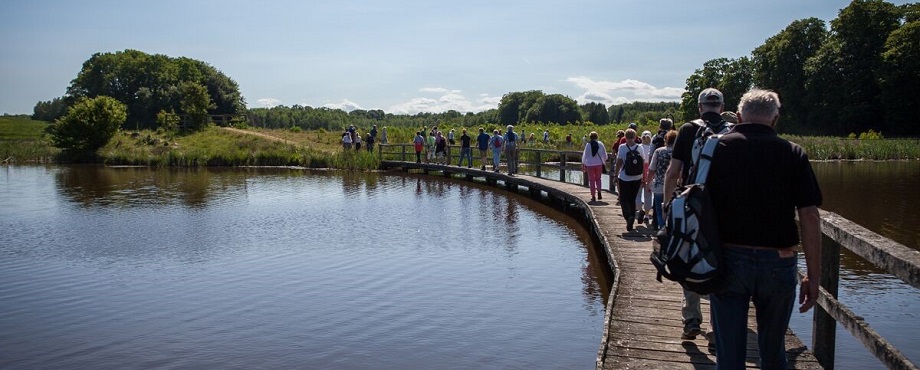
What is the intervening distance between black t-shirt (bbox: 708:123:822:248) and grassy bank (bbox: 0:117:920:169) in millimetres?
31044

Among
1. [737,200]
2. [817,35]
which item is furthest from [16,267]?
[817,35]

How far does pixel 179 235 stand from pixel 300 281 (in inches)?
223

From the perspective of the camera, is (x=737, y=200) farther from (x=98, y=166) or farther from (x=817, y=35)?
(x=817, y=35)

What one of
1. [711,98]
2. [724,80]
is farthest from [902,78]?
[711,98]

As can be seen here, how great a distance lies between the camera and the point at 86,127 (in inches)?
1686

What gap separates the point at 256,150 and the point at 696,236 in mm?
37993

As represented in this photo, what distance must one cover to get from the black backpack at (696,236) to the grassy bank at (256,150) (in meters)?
30.9

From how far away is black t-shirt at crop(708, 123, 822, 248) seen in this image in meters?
3.21

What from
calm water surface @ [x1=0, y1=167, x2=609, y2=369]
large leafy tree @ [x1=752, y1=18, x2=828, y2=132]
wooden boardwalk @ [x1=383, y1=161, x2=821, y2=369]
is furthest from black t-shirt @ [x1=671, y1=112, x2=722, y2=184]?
large leafy tree @ [x1=752, y1=18, x2=828, y2=132]

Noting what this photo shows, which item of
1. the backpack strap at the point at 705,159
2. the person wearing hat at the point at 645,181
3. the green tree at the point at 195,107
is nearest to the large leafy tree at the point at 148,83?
the green tree at the point at 195,107

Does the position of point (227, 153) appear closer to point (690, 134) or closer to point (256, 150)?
point (256, 150)

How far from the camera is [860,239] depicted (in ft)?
→ 13.0

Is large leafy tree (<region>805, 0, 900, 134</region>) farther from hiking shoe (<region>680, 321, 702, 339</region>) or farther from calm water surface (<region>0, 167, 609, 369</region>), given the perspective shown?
hiking shoe (<region>680, 321, 702, 339</region>)

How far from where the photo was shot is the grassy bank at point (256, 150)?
37312 mm
